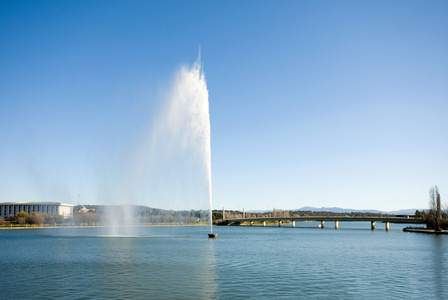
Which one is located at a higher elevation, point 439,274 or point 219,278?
point 219,278

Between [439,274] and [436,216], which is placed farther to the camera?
[436,216]

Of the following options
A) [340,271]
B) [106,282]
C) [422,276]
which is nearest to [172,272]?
[106,282]

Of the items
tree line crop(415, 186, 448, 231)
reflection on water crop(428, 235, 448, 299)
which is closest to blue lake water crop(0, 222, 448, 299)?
reflection on water crop(428, 235, 448, 299)

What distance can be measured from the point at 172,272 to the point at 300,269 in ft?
35.9

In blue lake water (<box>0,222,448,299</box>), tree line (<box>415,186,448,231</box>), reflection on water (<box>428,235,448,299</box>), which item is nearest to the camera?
blue lake water (<box>0,222,448,299</box>)

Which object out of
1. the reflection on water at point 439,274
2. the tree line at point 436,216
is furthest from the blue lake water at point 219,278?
the tree line at point 436,216

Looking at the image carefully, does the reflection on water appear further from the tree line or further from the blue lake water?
the tree line

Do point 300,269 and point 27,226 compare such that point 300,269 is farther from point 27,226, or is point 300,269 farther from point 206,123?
point 27,226

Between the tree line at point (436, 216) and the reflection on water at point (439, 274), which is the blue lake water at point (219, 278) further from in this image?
the tree line at point (436, 216)

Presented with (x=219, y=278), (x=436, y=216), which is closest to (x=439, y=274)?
(x=219, y=278)

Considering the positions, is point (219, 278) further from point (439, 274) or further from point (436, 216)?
point (436, 216)

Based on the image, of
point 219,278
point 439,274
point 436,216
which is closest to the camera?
point 219,278

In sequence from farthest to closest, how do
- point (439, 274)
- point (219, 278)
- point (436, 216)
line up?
1. point (436, 216)
2. point (439, 274)
3. point (219, 278)

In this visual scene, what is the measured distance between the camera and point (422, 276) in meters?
32.6
